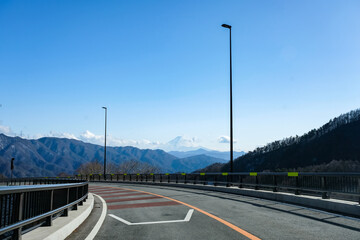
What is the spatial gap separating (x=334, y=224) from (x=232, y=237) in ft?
9.36

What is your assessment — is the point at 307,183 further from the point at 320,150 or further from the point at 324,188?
the point at 320,150

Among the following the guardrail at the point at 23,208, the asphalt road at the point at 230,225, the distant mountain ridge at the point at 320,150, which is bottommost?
the asphalt road at the point at 230,225

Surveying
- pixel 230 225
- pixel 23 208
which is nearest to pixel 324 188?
pixel 230 225

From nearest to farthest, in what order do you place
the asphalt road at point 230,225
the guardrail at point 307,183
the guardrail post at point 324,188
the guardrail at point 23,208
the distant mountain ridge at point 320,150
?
the guardrail at point 23,208 → the asphalt road at point 230,225 → the guardrail at point 307,183 → the guardrail post at point 324,188 → the distant mountain ridge at point 320,150

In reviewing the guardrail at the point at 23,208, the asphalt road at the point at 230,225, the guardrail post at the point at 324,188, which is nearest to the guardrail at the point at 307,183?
the guardrail post at the point at 324,188

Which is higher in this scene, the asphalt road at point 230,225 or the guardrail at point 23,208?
the guardrail at point 23,208

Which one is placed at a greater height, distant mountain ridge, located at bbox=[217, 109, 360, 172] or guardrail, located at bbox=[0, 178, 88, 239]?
distant mountain ridge, located at bbox=[217, 109, 360, 172]

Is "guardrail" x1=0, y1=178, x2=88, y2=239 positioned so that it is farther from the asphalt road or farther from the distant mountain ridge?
the distant mountain ridge

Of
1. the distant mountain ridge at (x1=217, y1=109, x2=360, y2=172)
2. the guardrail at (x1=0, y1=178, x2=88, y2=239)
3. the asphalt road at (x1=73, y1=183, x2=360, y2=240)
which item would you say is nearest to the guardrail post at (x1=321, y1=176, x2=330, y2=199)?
the asphalt road at (x1=73, y1=183, x2=360, y2=240)

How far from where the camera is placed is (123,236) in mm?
6938

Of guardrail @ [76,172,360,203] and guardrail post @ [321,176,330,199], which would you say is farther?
guardrail post @ [321,176,330,199]

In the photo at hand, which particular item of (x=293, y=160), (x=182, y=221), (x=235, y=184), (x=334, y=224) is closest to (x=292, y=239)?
(x=334, y=224)

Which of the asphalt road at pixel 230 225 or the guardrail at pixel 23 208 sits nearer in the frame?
the guardrail at pixel 23 208

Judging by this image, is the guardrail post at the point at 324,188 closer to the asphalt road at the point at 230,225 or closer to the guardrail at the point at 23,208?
the asphalt road at the point at 230,225
